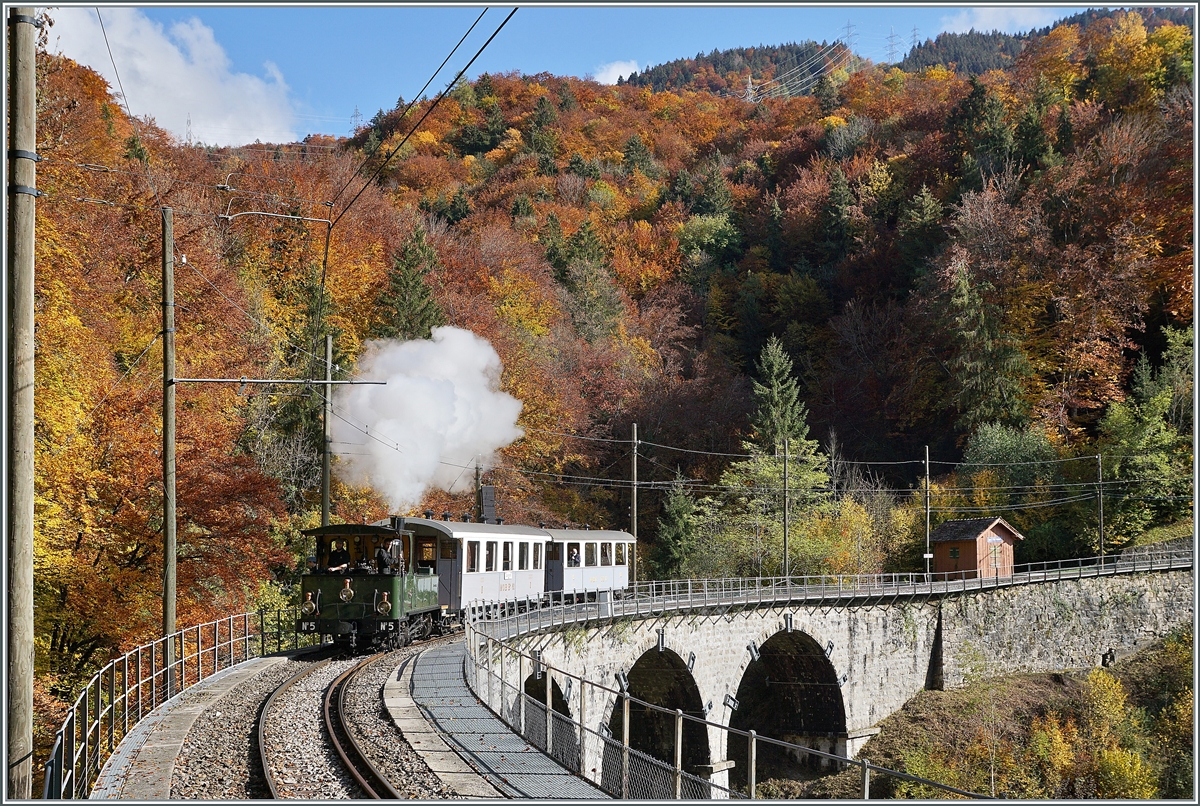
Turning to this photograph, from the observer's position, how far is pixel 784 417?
5300cm

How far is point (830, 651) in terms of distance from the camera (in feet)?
120

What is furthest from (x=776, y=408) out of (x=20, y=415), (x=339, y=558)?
(x=20, y=415)

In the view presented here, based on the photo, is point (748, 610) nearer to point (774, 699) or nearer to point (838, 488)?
point (774, 699)

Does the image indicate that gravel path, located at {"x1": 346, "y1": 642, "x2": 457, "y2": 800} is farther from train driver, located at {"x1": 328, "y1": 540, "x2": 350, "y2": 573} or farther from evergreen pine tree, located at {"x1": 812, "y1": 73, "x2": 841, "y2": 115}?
evergreen pine tree, located at {"x1": 812, "y1": 73, "x2": 841, "y2": 115}

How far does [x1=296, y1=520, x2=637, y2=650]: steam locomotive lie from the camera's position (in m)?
20.4

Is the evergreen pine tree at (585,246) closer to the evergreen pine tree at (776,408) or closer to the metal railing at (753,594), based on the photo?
the evergreen pine tree at (776,408)

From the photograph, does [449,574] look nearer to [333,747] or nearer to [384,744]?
[384,744]

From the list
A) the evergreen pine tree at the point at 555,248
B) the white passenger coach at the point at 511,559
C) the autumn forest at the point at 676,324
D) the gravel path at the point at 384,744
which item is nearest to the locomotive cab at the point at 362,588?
the white passenger coach at the point at 511,559

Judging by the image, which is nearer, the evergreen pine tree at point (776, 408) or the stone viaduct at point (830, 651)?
the stone viaduct at point (830, 651)

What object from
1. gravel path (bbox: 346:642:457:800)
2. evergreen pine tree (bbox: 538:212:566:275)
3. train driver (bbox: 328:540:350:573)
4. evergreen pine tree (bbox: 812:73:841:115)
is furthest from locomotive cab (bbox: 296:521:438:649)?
evergreen pine tree (bbox: 812:73:841:115)

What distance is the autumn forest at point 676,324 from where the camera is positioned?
22.9 metres

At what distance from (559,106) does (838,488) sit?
50.6 metres

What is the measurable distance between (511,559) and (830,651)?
14349mm

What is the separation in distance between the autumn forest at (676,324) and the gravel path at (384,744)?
323 inches
